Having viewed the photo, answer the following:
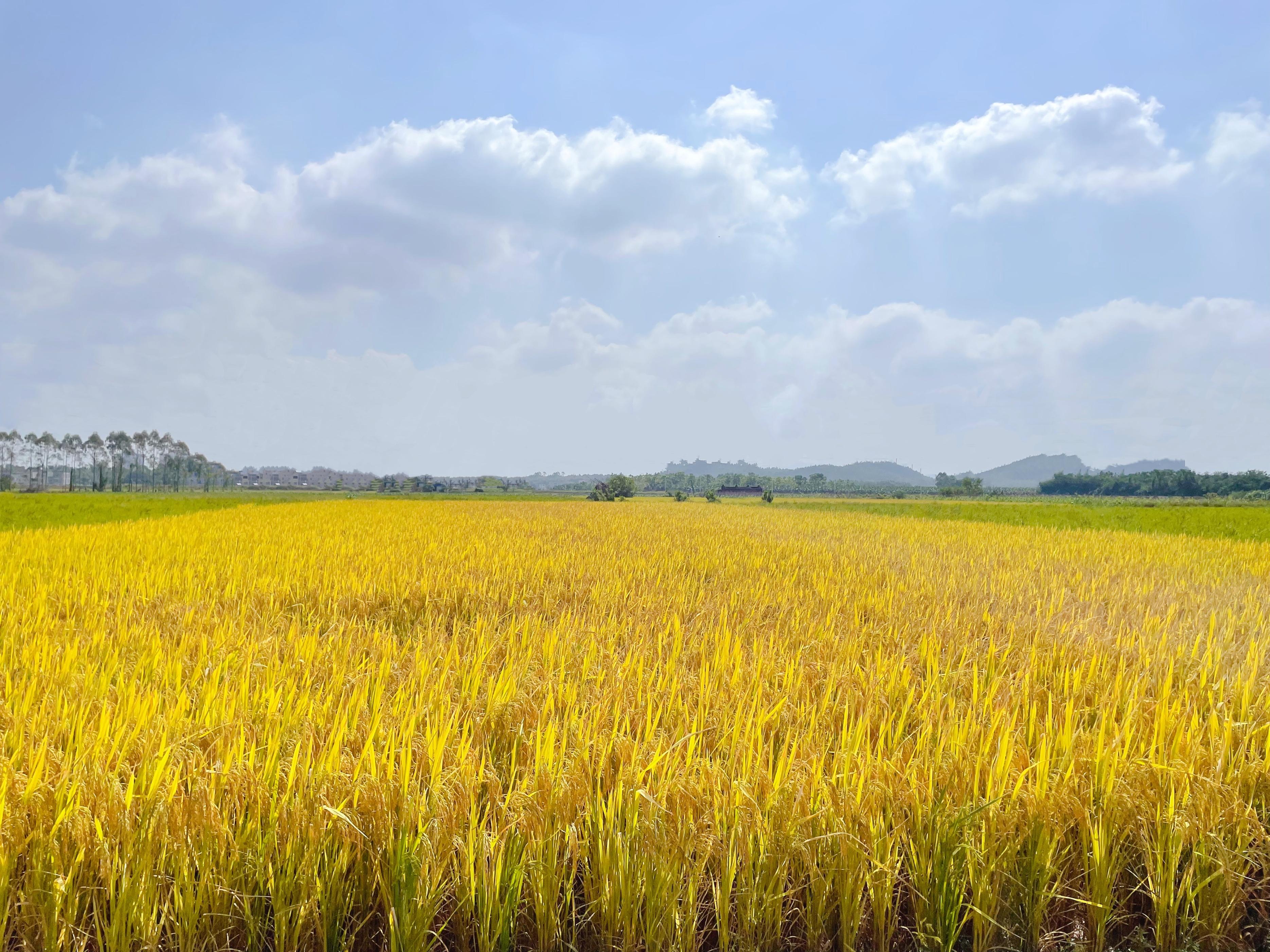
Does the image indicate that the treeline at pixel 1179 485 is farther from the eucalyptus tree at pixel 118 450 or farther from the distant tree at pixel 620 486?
the eucalyptus tree at pixel 118 450

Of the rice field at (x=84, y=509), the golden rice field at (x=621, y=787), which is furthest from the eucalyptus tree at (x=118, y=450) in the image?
the golden rice field at (x=621, y=787)

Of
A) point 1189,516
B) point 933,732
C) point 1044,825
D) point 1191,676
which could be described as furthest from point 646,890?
point 1189,516

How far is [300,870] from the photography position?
175cm

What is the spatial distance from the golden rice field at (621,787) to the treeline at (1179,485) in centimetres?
9437

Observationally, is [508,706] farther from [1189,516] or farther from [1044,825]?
[1189,516]

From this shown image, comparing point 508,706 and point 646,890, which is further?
point 508,706

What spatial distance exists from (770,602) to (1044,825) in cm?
405

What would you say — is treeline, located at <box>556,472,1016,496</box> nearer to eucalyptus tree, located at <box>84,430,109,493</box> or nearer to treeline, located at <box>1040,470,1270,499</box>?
treeline, located at <box>1040,470,1270,499</box>

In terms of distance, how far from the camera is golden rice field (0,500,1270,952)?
5.80 feet

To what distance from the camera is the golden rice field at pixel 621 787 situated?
1.77m

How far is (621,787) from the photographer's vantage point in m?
2.00

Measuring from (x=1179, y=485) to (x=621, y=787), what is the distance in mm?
125716

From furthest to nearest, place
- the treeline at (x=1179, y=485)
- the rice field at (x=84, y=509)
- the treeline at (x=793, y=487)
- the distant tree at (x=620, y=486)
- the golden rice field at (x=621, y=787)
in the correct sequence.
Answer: the treeline at (x=793, y=487) < the treeline at (x=1179, y=485) < the distant tree at (x=620, y=486) < the rice field at (x=84, y=509) < the golden rice field at (x=621, y=787)

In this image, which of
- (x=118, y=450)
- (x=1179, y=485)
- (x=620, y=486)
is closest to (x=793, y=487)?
(x=1179, y=485)
